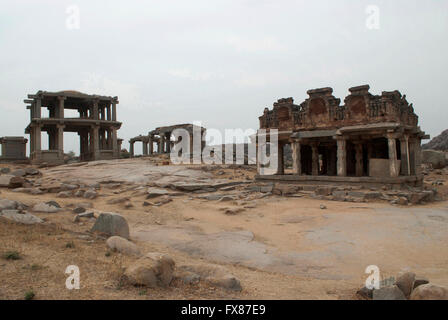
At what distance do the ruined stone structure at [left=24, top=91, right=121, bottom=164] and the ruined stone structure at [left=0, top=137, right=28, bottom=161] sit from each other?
158 centimetres

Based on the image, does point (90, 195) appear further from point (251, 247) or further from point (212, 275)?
point (212, 275)

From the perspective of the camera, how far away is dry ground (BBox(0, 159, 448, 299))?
420cm

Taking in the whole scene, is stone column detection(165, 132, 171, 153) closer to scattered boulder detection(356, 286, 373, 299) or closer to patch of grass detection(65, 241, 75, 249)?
patch of grass detection(65, 241, 75, 249)

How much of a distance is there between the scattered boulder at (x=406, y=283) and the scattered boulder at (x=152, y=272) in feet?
10.4

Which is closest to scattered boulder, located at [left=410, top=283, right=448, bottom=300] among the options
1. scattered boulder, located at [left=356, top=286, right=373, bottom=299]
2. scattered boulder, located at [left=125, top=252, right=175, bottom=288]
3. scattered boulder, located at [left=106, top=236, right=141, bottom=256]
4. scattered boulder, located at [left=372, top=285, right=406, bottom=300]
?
scattered boulder, located at [left=372, top=285, right=406, bottom=300]

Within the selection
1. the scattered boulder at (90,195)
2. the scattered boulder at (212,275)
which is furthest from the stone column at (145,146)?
the scattered boulder at (212,275)

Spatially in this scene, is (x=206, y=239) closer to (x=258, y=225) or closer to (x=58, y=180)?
(x=258, y=225)

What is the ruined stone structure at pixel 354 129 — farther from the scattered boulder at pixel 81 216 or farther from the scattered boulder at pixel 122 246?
the scattered boulder at pixel 122 246

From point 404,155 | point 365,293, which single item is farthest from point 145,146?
point 365,293

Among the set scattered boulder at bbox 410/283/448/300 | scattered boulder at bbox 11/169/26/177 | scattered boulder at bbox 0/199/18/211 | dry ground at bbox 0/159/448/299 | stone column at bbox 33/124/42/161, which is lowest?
dry ground at bbox 0/159/448/299

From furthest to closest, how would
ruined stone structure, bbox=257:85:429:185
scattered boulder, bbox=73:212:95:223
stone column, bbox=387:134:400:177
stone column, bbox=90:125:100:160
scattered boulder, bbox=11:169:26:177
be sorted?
stone column, bbox=90:125:100:160
scattered boulder, bbox=11:169:26:177
ruined stone structure, bbox=257:85:429:185
stone column, bbox=387:134:400:177
scattered boulder, bbox=73:212:95:223

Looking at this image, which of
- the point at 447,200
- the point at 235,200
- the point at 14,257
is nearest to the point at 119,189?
the point at 235,200

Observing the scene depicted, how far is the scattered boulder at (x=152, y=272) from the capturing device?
4.10m

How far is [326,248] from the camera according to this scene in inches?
273
